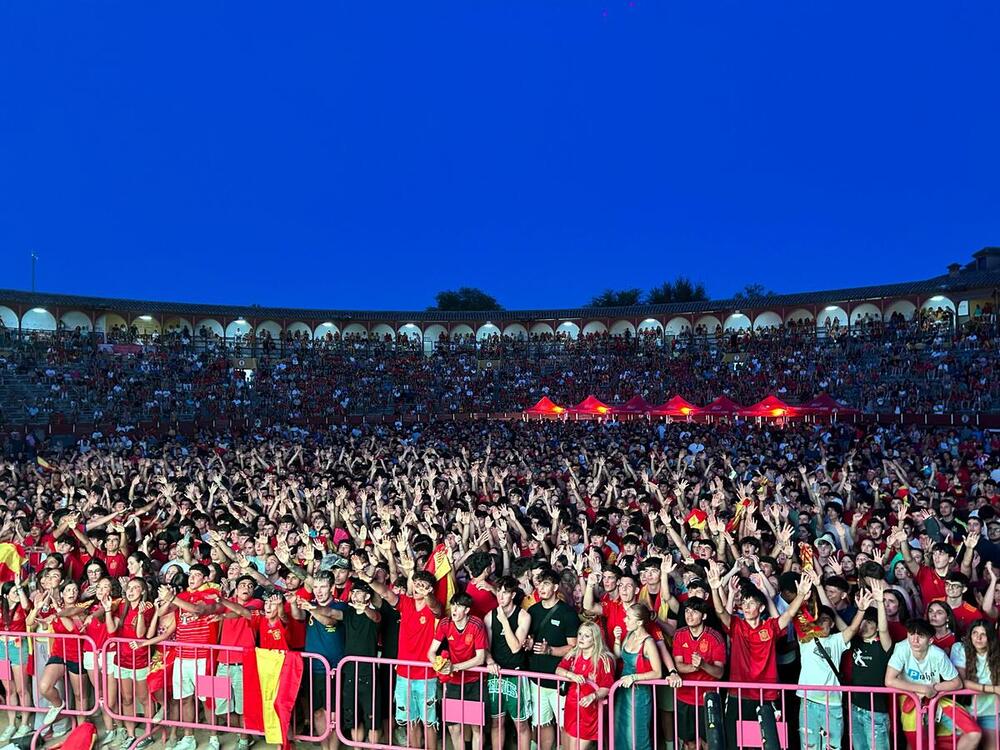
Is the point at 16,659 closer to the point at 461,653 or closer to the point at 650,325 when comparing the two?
the point at 461,653

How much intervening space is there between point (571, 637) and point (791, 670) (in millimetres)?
1494

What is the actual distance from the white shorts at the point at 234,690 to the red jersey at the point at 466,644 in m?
1.70

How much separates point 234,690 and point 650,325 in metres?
40.6

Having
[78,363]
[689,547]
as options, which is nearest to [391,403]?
[78,363]

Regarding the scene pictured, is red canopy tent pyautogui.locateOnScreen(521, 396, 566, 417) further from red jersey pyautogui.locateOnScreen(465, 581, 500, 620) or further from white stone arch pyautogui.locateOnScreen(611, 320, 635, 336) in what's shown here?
red jersey pyautogui.locateOnScreen(465, 581, 500, 620)

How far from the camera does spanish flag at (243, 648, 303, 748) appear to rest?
5.54 meters

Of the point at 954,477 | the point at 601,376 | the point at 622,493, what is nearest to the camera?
the point at 622,493

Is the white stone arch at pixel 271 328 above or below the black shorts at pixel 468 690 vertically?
above

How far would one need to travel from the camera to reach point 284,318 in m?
44.5

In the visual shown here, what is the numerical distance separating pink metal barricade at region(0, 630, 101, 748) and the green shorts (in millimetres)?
3098

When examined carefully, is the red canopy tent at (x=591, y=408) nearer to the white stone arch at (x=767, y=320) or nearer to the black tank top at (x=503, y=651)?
the white stone arch at (x=767, y=320)

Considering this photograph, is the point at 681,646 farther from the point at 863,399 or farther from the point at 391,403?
the point at 391,403

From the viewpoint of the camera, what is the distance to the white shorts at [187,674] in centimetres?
586

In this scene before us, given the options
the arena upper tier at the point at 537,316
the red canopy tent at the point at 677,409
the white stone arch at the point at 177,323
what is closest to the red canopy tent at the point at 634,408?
the red canopy tent at the point at 677,409
